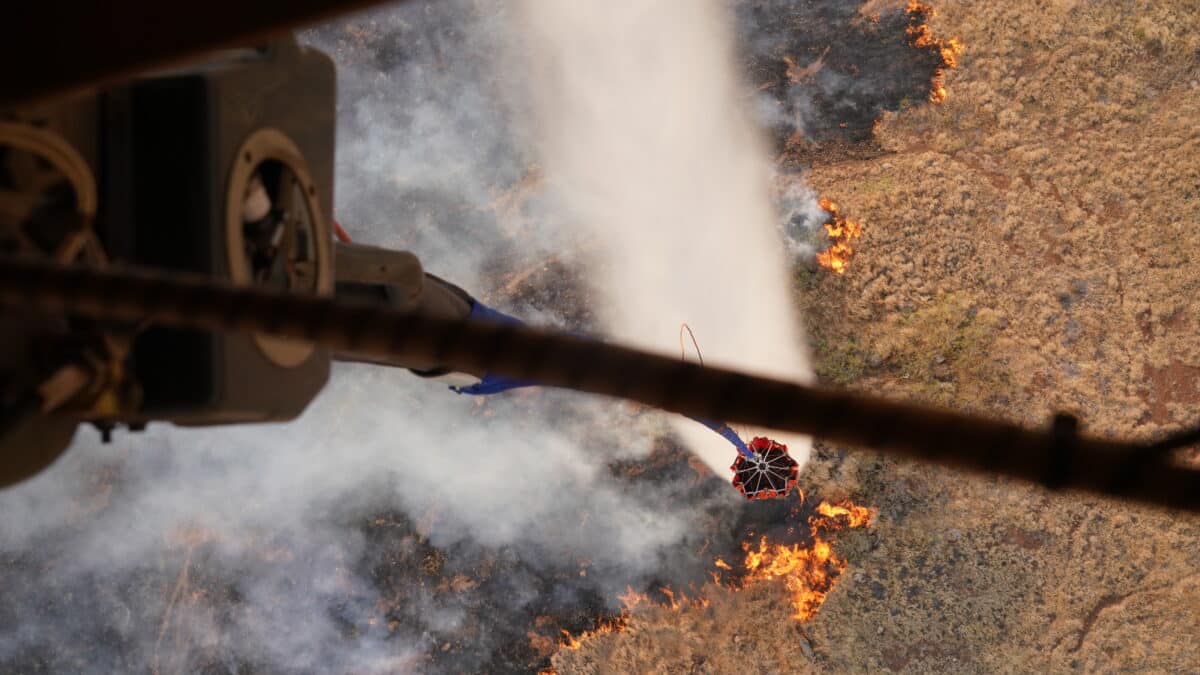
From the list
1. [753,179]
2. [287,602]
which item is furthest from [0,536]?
[753,179]

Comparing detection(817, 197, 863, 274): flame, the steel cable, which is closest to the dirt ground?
detection(817, 197, 863, 274): flame

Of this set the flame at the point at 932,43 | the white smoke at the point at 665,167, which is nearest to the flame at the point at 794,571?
the white smoke at the point at 665,167

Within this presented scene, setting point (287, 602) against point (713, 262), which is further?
point (713, 262)

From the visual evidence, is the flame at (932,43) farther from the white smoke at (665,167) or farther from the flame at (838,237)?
the white smoke at (665,167)

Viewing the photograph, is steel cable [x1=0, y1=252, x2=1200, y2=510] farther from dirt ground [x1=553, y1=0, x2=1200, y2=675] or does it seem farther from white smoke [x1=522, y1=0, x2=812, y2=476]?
white smoke [x1=522, y1=0, x2=812, y2=476]

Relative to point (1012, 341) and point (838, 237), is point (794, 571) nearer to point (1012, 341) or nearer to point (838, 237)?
point (1012, 341)

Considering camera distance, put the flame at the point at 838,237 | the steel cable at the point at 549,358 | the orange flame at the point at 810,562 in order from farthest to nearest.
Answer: the flame at the point at 838,237, the orange flame at the point at 810,562, the steel cable at the point at 549,358

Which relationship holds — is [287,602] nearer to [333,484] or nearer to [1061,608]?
[333,484]
